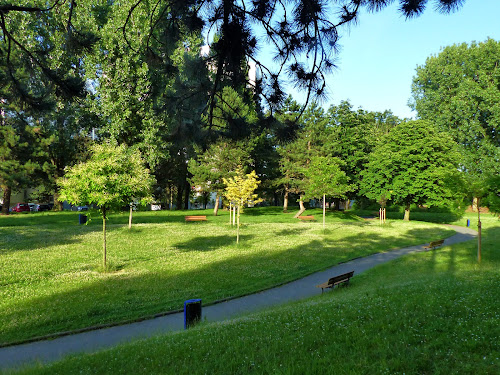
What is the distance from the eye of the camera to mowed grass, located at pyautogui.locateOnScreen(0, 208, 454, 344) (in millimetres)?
10125

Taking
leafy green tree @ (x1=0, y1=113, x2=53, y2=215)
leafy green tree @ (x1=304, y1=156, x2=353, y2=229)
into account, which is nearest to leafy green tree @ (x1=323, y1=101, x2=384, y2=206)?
leafy green tree @ (x1=304, y1=156, x2=353, y2=229)

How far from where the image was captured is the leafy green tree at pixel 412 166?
39.7m

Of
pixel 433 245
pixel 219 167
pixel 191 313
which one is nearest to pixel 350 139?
pixel 219 167

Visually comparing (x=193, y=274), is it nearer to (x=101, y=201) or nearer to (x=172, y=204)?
(x=101, y=201)

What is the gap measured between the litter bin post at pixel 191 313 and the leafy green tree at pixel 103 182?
7256 mm

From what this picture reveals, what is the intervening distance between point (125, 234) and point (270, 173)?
26.2 m

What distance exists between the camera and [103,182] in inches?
555

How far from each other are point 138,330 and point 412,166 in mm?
40193

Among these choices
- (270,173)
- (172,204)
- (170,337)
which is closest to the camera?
(170,337)

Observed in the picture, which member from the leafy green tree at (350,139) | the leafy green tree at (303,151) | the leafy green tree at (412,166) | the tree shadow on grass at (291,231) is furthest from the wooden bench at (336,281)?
the leafy green tree at (350,139)

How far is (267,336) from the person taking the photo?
6.55 m

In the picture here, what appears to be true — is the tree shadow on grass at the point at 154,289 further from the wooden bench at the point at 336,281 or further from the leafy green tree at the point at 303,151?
the leafy green tree at the point at 303,151

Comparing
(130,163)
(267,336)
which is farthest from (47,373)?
(130,163)

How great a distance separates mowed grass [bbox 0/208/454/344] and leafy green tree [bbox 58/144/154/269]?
2.47 m
